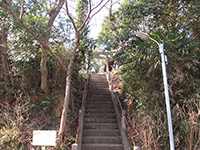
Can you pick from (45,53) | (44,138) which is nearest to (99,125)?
(44,138)

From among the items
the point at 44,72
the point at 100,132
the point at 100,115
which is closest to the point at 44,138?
the point at 100,132

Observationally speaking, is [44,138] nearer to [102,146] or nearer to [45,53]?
[102,146]

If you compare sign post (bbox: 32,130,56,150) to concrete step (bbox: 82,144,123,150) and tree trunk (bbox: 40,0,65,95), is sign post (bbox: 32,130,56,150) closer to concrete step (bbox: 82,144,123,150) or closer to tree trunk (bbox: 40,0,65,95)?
concrete step (bbox: 82,144,123,150)

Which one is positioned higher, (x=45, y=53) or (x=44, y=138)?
(x=45, y=53)

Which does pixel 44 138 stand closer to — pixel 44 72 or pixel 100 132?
pixel 100 132

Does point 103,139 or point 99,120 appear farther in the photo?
point 99,120

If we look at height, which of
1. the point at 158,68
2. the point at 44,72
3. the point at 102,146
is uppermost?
the point at 158,68

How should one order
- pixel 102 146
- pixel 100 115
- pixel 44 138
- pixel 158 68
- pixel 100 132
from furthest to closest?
pixel 100 115
pixel 158 68
pixel 100 132
pixel 102 146
pixel 44 138

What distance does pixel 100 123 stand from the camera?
6.98 m

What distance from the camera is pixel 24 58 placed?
7441mm

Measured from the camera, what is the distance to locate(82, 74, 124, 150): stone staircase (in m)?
6.00

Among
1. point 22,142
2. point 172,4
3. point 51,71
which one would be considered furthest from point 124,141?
point 172,4

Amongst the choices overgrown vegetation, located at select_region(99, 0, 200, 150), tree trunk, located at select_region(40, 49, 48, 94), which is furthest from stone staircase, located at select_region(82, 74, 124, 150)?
tree trunk, located at select_region(40, 49, 48, 94)

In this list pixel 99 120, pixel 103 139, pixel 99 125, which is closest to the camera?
pixel 103 139
